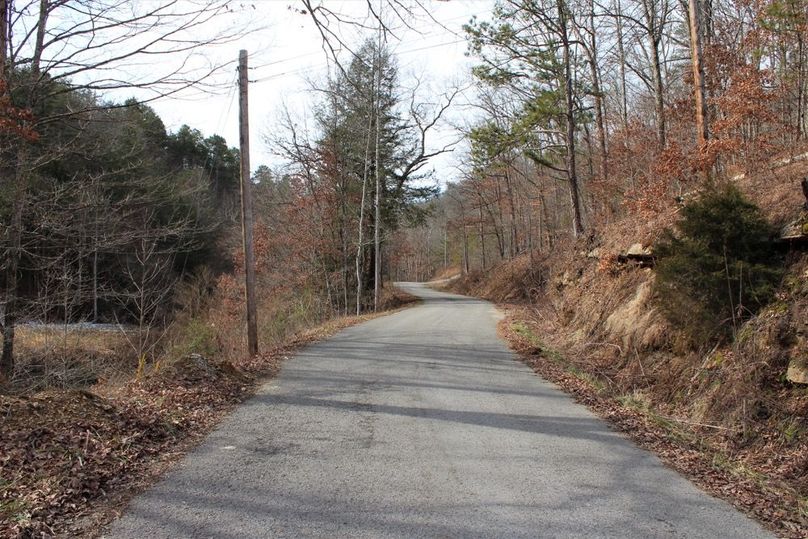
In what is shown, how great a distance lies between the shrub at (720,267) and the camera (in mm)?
6934

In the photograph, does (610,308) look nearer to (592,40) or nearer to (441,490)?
(441,490)

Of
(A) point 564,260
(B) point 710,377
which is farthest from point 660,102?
(B) point 710,377

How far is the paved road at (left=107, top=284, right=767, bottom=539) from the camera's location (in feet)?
12.6

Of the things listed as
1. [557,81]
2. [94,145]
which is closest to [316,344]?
[94,145]

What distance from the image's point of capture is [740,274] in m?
6.93

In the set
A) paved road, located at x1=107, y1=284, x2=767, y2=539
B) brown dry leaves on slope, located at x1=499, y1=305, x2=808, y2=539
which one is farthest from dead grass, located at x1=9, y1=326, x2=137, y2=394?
brown dry leaves on slope, located at x1=499, y1=305, x2=808, y2=539

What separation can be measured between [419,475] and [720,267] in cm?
494

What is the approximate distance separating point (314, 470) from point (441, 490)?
1.14 meters

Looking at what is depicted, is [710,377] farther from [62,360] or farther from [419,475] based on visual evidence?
[62,360]

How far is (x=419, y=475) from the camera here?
477 cm

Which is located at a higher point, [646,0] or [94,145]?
[646,0]

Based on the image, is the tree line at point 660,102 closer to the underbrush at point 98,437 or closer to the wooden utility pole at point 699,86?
the wooden utility pole at point 699,86

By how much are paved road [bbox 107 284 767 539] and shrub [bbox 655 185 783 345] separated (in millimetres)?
2014

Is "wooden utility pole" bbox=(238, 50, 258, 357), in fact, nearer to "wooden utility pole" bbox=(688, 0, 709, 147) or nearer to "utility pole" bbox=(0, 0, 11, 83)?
"utility pole" bbox=(0, 0, 11, 83)
